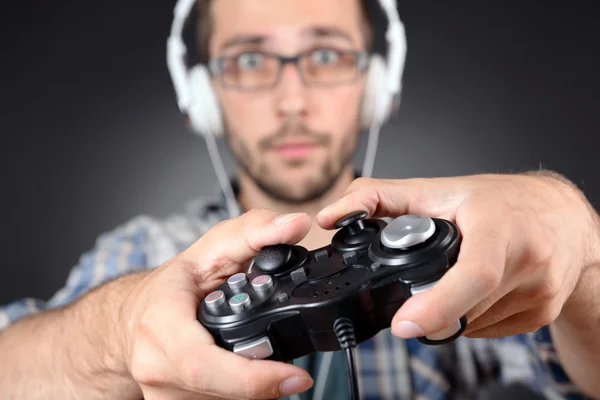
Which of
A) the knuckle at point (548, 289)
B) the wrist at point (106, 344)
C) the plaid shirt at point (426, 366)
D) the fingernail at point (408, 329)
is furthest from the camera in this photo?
the plaid shirt at point (426, 366)

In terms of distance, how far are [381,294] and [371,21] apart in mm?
917

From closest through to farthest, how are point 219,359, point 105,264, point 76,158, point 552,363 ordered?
point 219,359, point 552,363, point 105,264, point 76,158

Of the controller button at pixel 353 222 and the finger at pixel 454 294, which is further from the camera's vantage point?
the controller button at pixel 353 222

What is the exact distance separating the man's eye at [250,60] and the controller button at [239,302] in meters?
0.81

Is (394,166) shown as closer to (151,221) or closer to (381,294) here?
(151,221)

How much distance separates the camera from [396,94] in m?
1.19

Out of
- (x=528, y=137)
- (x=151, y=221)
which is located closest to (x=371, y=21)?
(x=528, y=137)

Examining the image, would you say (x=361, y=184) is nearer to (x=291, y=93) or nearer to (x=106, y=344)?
(x=106, y=344)

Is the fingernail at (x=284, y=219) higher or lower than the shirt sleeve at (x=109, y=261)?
higher

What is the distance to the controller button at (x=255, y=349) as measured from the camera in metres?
0.39

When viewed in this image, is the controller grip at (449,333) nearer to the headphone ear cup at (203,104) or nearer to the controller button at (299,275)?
the controller button at (299,275)

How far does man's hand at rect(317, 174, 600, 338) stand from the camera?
13.8 inches

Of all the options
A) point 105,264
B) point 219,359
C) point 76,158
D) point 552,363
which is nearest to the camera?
point 219,359

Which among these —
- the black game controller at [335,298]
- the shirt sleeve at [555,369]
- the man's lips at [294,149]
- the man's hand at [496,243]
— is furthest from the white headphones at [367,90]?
the black game controller at [335,298]
